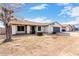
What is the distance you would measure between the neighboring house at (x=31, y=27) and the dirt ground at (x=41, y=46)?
0.08 meters

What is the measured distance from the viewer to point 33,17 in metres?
3.06

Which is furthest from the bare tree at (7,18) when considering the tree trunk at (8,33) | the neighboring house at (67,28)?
the neighboring house at (67,28)

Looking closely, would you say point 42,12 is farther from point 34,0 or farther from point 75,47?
point 75,47

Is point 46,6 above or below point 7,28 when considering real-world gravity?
above

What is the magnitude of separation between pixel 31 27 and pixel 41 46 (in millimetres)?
342

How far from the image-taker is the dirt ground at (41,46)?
9.76ft

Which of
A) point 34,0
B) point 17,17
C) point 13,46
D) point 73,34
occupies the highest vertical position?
point 34,0

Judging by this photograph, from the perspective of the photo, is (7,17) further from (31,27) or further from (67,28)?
(67,28)

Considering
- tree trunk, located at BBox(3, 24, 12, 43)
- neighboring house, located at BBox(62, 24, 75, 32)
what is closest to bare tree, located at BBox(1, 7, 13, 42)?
tree trunk, located at BBox(3, 24, 12, 43)

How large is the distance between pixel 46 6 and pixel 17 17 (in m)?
0.49

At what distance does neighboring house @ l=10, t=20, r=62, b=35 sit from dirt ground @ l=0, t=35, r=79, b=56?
0.08 m

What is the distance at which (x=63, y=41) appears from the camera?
3.04 metres

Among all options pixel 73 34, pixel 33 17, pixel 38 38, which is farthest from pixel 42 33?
pixel 73 34

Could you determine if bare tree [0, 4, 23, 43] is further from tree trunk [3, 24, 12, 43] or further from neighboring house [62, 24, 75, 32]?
neighboring house [62, 24, 75, 32]
